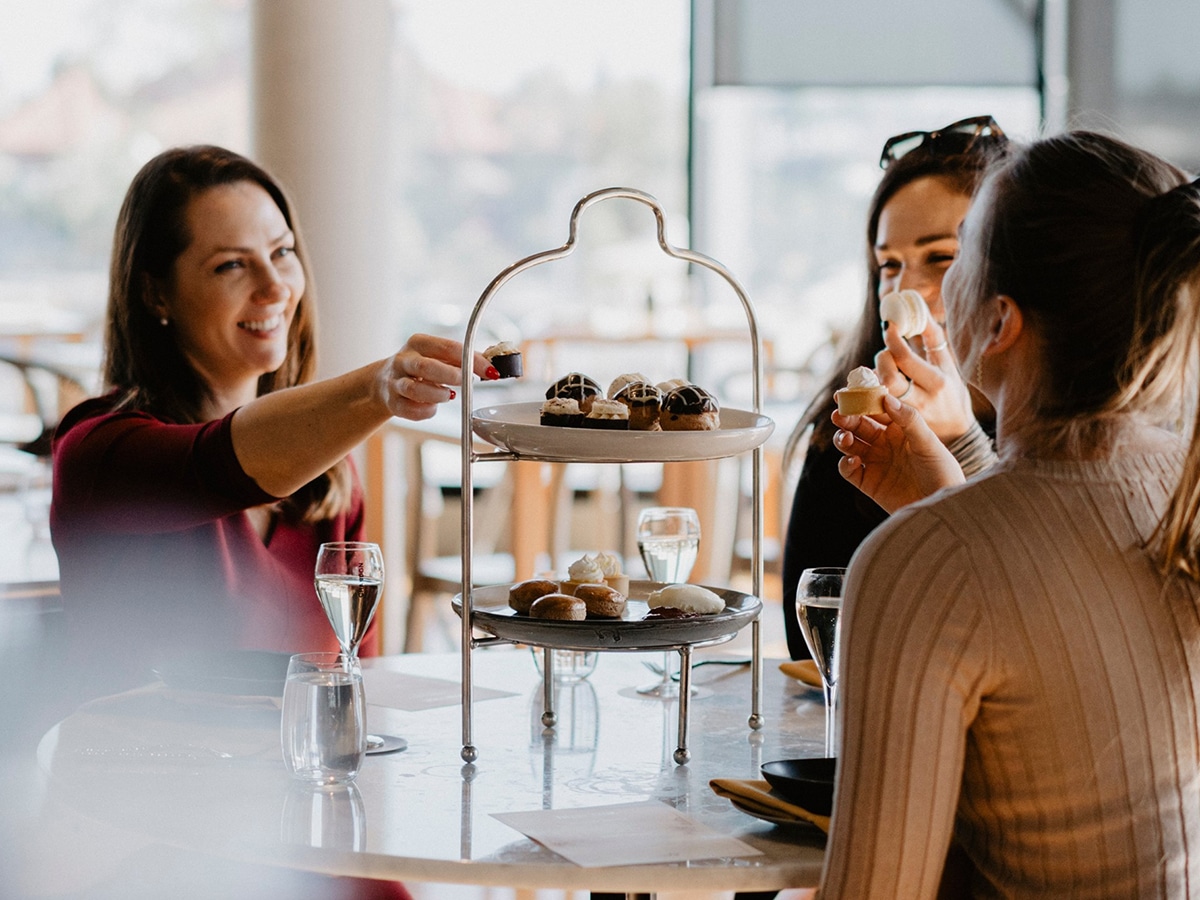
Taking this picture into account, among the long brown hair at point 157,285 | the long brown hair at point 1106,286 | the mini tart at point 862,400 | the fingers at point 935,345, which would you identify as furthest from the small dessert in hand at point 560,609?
the long brown hair at point 157,285

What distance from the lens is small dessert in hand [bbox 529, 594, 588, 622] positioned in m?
1.43

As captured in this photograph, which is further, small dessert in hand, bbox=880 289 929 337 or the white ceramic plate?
small dessert in hand, bbox=880 289 929 337

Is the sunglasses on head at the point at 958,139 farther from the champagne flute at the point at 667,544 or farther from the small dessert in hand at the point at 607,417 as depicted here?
the small dessert in hand at the point at 607,417

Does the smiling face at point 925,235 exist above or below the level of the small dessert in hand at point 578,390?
above

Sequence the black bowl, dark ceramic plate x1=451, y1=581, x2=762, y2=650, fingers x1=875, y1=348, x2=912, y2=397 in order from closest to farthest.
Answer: the black bowl, dark ceramic plate x1=451, y1=581, x2=762, y2=650, fingers x1=875, y1=348, x2=912, y2=397

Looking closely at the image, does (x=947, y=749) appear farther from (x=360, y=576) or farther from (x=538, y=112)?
(x=538, y=112)

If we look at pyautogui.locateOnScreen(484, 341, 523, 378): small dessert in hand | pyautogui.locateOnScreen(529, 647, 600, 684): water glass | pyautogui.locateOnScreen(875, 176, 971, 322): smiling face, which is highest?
pyautogui.locateOnScreen(875, 176, 971, 322): smiling face

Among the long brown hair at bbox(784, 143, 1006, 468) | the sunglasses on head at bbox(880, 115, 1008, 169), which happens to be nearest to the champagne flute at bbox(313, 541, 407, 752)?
the long brown hair at bbox(784, 143, 1006, 468)

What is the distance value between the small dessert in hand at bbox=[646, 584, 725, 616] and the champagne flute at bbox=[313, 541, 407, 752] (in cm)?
32

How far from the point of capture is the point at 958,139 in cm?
220

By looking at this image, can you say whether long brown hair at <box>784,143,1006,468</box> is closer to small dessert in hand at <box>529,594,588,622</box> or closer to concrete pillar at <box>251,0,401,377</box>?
small dessert in hand at <box>529,594,588,622</box>

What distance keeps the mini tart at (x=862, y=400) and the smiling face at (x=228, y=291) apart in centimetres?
96

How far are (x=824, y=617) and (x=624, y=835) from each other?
359 millimetres

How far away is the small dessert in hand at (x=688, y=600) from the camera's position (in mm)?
1504
